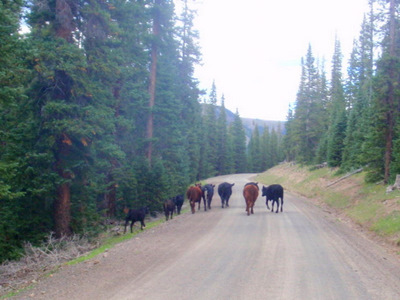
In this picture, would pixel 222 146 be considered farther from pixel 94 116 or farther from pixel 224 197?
pixel 94 116

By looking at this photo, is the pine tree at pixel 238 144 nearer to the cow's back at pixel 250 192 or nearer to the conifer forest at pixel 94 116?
the conifer forest at pixel 94 116

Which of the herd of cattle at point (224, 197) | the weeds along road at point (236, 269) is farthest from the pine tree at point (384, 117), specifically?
the weeds along road at point (236, 269)

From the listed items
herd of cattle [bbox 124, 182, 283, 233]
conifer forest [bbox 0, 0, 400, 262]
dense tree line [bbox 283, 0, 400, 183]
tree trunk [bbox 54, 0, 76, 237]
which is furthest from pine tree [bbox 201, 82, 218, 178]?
tree trunk [bbox 54, 0, 76, 237]

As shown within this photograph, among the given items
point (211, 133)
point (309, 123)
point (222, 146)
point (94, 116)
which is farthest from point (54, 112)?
point (222, 146)

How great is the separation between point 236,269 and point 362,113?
25625 mm

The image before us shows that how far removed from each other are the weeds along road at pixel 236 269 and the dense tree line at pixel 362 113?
9806 mm

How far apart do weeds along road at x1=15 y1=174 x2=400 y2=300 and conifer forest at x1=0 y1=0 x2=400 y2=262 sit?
14.1ft

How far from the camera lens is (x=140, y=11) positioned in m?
22.4

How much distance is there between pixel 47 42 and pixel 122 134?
1048 cm

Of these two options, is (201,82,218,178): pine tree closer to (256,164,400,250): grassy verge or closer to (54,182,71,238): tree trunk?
(256,164,400,250): grassy verge

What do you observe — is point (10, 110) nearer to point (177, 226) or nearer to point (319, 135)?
point (177, 226)

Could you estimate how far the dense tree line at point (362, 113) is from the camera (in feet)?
67.1

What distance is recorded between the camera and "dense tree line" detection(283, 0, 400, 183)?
805 inches

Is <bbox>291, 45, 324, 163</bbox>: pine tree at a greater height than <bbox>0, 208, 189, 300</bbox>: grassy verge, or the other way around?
<bbox>291, 45, 324, 163</bbox>: pine tree
